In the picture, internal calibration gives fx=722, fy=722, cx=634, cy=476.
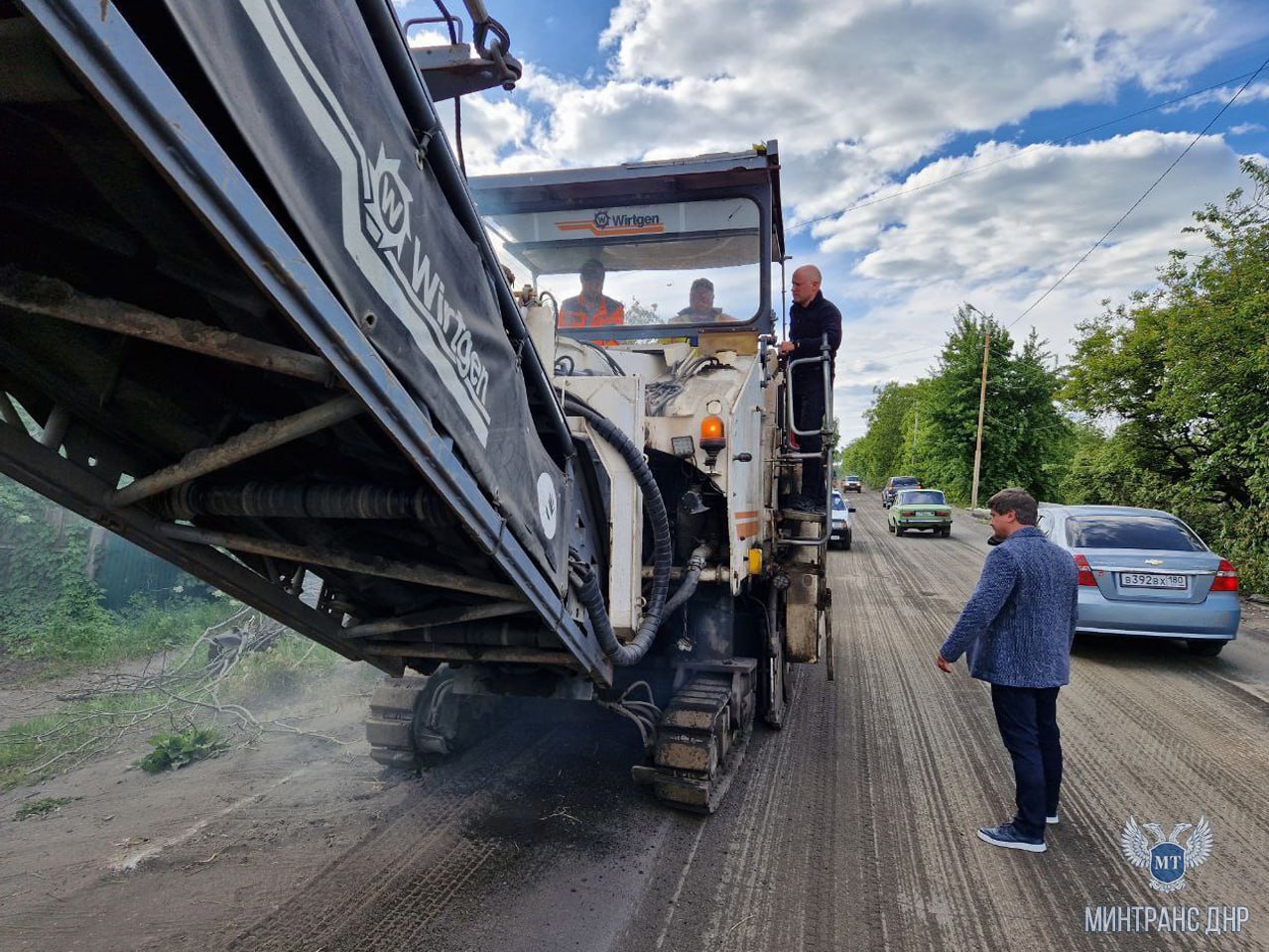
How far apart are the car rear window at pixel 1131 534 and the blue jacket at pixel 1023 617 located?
4.55 metres

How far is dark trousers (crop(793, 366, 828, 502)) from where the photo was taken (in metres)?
5.48

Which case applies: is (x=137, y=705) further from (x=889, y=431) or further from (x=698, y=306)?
(x=889, y=431)

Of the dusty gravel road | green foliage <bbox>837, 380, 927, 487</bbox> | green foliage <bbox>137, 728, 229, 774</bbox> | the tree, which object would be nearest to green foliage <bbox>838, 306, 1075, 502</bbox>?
the tree

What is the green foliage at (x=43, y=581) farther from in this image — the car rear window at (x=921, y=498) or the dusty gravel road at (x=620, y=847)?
the car rear window at (x=921, y=498)

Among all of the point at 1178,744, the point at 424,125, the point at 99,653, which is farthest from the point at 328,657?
the point at 1178,744

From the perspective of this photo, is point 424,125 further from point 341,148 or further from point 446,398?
point 446,398

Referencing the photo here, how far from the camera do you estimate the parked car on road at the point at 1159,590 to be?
697 centimetres

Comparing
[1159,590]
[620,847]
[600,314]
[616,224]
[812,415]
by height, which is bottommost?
[620,847]

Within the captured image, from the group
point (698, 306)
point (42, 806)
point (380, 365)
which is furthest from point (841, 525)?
point (380, 365)

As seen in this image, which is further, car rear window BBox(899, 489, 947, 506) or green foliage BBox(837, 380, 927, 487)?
green foliage BBox(837, 380, 927, 487)

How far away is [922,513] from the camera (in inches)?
823

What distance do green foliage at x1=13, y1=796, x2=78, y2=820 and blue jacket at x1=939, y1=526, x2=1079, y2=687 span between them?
16.4 feet

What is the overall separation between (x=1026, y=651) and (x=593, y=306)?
3.37m

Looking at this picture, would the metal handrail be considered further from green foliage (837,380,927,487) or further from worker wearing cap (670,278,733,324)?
green foliage (837,380,927,487)
